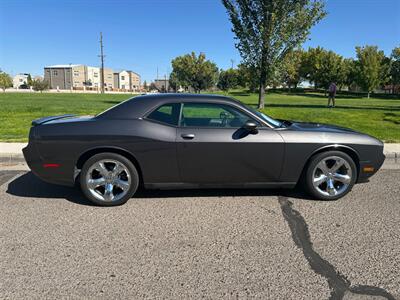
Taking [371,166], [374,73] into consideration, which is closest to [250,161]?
[371,166]

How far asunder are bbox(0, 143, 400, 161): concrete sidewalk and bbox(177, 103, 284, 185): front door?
414 centimetres

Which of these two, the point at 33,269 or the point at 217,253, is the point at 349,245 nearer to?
the point at 217,253

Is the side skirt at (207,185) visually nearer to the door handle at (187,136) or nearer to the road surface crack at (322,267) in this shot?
the road surface crack at (322,267)

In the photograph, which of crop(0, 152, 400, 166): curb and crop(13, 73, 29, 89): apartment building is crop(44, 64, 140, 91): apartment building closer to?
crop(13, 73, 29, 89): apartment building

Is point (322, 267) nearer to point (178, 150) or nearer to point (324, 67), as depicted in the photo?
point (178, 150)

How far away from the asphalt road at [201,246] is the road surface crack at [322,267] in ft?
0.04

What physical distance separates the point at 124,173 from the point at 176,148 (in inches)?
29.6

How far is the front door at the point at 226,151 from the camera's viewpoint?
13.5 feet

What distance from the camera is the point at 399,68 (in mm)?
58969

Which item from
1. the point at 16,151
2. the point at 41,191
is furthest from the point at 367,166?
the point at 16,151

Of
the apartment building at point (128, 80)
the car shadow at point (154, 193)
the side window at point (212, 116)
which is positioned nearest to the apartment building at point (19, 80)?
the apartment building at point (128, 80)

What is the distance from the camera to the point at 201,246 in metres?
3.18

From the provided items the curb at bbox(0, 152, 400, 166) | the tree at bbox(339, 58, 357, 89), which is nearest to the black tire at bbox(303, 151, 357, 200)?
the curb at bbox(0, 152, 400, 166)

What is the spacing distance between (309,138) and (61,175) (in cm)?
323
